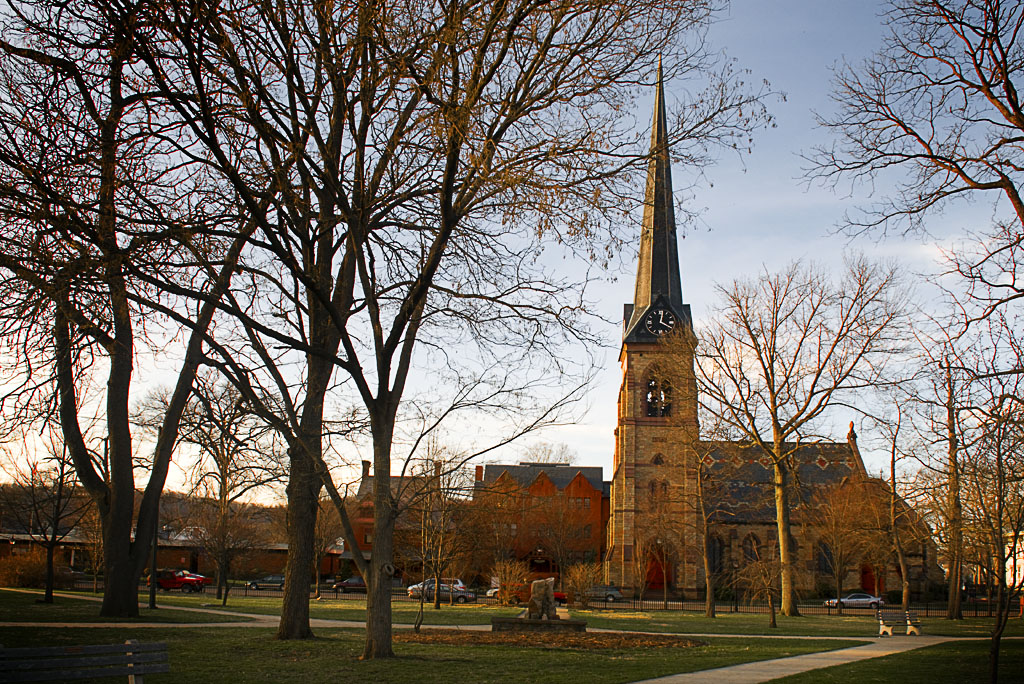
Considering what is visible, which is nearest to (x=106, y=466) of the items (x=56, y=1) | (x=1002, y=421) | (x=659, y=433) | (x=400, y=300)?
(x=400, y=300)

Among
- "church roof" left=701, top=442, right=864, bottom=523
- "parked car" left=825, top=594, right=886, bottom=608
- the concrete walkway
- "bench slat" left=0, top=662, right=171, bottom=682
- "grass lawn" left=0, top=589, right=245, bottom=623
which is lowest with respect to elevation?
"parked car" left=825, top=594, right=886, bottom=608

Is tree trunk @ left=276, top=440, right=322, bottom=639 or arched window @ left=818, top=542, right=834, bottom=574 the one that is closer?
tree trunk @ left=276, top=440, right=322, bottom=639

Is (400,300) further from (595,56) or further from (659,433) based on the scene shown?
(659,433)

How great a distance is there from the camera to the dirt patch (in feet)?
54.6

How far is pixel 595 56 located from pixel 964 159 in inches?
238

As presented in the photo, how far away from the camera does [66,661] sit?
6.77 meters

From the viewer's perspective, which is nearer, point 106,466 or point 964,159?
point 964,159

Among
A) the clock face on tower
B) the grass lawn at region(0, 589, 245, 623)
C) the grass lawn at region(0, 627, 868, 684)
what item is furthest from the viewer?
the clock face on tower

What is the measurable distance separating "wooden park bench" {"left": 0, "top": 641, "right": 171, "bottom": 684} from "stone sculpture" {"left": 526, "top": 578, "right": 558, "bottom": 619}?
48.5 feet

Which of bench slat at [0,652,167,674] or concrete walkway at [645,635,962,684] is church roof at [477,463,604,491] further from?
bench slat at [0,652,167,674]

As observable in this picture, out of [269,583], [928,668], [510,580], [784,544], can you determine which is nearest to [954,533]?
[784,544]

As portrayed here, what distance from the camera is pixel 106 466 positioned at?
78.2 feet

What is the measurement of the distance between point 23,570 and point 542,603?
90.0 ft

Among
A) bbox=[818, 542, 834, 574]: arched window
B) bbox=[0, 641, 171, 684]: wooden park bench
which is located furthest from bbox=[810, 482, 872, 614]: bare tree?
bbox=[0, 641, 171, 684]: wooden park bench
